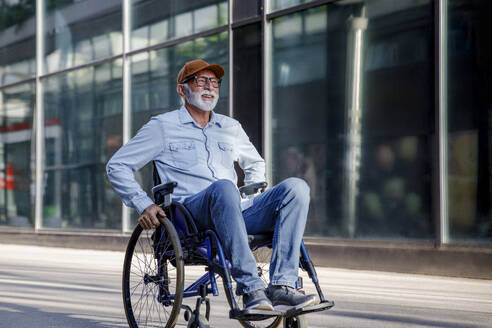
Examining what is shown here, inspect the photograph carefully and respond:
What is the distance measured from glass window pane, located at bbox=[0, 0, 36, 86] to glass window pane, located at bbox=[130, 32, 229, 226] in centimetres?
333

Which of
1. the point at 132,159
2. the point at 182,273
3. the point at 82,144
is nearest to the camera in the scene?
the point at 182,273

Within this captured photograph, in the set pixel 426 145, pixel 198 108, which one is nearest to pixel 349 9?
pixel 426 145

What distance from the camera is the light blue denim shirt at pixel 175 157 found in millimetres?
3674

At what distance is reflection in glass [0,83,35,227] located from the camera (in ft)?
46.5

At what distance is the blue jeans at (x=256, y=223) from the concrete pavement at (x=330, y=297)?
3.55 feet

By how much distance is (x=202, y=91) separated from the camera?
3.85m

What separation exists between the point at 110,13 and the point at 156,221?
9533mm

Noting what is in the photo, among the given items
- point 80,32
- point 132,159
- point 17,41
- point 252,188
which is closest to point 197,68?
point 132,159

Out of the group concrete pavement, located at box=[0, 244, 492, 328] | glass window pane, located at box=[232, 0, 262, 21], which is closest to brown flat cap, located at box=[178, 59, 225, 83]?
concrete pavement, located at box=[0, 244, 492, 328]

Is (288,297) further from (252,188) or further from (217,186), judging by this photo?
(252,188)

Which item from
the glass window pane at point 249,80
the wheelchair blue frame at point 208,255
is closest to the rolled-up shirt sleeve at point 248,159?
the wheelchair blue frame at point 208,255

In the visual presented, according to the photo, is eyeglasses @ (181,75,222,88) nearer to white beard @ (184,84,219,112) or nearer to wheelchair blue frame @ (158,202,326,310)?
white beard @ (184,84,219,112)

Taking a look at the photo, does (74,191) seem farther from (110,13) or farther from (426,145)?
(426,145)

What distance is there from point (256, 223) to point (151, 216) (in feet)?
1.70
